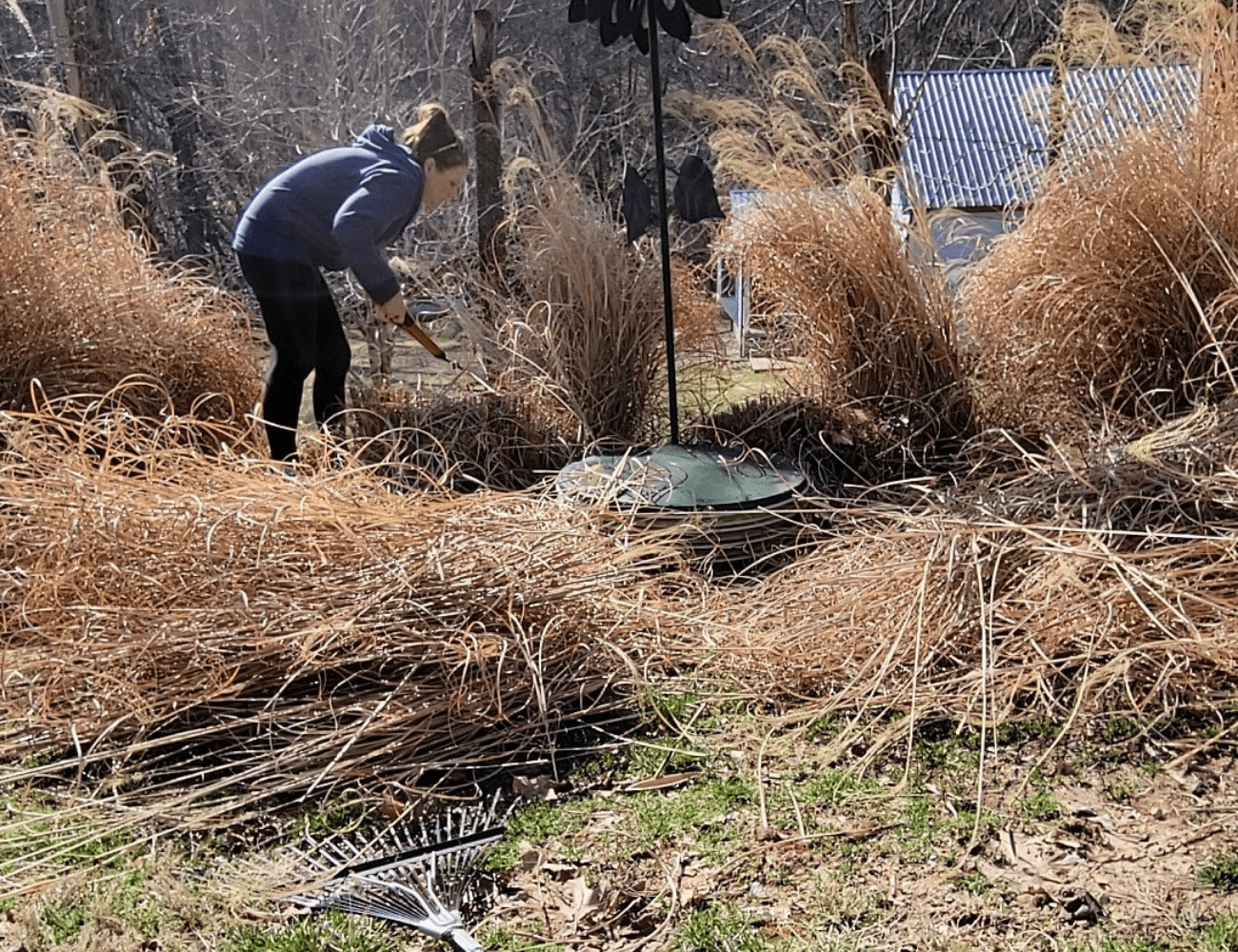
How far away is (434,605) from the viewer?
2.25 m

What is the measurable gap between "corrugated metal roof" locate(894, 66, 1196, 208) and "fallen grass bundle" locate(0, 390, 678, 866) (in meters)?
2.13

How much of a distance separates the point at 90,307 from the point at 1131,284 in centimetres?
311

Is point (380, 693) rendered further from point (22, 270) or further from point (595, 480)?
point (22, 270)

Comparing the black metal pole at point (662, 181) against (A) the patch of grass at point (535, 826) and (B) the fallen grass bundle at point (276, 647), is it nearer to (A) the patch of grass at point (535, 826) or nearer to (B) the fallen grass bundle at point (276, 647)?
(B) the fallen grass bundle at point (276, 647)

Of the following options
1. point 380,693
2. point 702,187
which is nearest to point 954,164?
point 702,187

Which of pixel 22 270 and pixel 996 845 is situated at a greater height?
pixel 22 270

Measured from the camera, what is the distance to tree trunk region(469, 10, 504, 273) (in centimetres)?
467

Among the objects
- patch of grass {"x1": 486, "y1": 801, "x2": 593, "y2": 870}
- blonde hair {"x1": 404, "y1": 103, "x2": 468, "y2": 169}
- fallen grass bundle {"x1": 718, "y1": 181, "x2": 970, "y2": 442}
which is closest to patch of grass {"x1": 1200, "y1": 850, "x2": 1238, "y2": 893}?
patch of grass {"x1": 486, "y1": 801, "x2": 593, "y2": 870}

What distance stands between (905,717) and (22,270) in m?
2.97

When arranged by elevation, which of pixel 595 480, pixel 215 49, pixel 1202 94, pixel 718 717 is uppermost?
pixel 215 49

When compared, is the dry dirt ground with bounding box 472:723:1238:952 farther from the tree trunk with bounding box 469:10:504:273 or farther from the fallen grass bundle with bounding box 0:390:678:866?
the tree trunk with bounding box 469:10:504:273

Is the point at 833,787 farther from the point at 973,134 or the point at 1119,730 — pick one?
the point at 973,134

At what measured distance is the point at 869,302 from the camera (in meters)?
3.66

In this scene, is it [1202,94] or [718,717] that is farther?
[1202,94]
